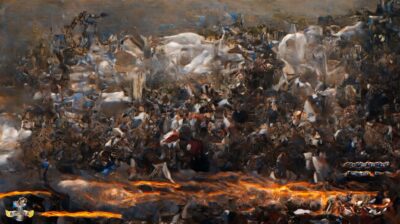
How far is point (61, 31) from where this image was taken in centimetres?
998

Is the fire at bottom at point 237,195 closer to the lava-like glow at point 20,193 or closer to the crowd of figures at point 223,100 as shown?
the lava-like glow at point 20,193

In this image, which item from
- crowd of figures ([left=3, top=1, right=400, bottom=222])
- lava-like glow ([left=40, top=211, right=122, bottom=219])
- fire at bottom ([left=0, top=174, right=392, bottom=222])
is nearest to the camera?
lava-like glow ([left=40, top=211, right=122, bottom=219])

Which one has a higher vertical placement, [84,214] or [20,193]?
[20,193]

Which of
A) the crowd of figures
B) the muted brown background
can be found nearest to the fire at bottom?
the crowd of figures

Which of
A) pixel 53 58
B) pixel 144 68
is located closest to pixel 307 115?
pixel 144 68

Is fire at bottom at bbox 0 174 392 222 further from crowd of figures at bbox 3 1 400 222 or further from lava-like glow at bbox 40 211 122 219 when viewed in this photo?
crowd of figures at bbox 3 1 400 222

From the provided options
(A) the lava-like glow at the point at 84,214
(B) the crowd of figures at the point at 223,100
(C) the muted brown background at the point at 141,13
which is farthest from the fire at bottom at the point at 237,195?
(C) the muted brown background at the point at 141,13

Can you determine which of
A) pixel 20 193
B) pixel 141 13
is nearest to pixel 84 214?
pixel 20 193

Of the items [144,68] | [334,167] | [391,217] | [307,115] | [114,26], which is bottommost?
[391,217]

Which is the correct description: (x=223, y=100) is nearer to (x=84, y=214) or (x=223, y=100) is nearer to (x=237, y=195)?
(x=237, y=195)

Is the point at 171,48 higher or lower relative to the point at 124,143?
higher

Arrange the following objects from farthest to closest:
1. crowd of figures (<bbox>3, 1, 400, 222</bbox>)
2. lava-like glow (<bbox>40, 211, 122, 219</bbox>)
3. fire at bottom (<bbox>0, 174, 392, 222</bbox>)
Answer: crowd of figures (<bbox>3, 1, 400, 222</bbox>) → fire at bottom (<bbox>0, 174, 392, 222</bbox>) → lava-like glow (<bbox>40, 211, 122, 219</bbox>)

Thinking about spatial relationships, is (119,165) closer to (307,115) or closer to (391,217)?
(307,115)

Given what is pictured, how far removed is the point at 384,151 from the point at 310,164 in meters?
1.25
